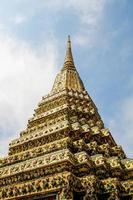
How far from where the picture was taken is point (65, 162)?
41.1 feet

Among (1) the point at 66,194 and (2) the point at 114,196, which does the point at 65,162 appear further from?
(2) the point at 114,196

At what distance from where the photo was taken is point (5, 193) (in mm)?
13094

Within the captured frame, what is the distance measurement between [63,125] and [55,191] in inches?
177

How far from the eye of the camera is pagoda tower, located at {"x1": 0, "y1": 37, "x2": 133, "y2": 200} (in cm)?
1182

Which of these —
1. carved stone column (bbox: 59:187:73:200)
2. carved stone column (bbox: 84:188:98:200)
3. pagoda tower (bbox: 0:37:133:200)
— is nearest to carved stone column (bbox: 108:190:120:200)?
pagoda tower (bbox: 0:37:133:200)

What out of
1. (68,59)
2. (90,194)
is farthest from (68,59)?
(90,194)

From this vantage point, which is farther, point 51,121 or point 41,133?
point 51,121

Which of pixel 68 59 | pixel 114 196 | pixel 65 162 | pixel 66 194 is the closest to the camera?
pixel 66 194

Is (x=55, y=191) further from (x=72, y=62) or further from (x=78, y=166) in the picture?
(x=72, y=62)

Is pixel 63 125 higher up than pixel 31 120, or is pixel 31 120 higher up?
pixel 31 120

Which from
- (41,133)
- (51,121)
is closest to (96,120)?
(51,121)

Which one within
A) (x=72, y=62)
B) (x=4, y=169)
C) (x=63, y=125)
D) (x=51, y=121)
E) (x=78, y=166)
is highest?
(x=72, y=62)

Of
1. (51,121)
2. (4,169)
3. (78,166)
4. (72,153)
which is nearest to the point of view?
(78,166)

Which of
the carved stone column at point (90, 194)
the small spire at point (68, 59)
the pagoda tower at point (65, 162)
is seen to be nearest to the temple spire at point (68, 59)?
the small spire at point (68, 59)
